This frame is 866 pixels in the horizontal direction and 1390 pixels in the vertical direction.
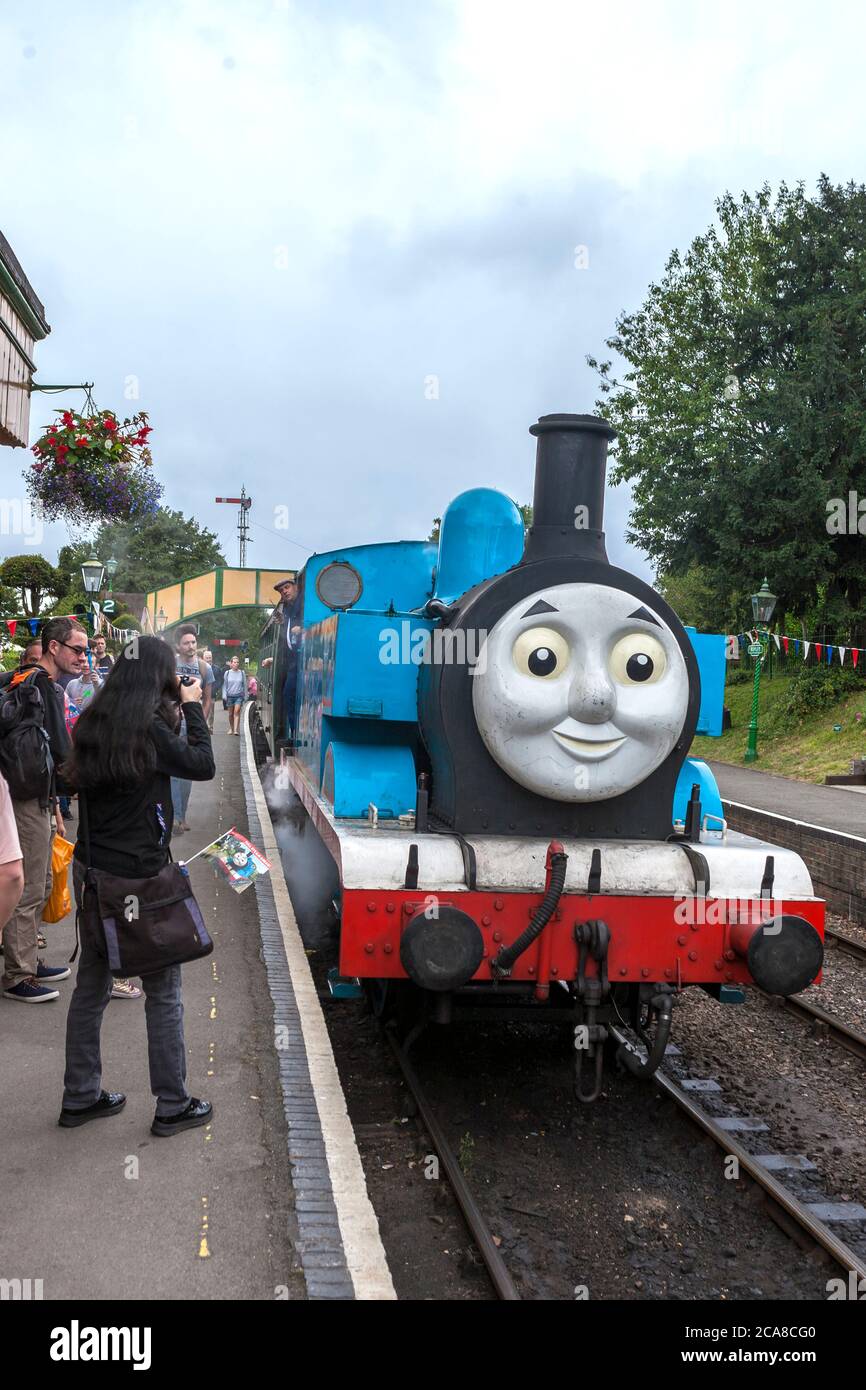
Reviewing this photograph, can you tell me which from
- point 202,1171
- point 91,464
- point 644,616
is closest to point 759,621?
point 91,464

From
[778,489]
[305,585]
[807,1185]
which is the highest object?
[778,489]

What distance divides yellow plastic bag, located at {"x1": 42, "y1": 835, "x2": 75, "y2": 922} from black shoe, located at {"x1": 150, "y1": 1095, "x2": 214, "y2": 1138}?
1.54 metres

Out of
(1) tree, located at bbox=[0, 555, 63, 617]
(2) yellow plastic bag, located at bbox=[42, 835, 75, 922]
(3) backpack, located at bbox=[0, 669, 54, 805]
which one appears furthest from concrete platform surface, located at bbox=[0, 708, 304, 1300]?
(1) tree, located at bbox=[0, 555, 63, 617]

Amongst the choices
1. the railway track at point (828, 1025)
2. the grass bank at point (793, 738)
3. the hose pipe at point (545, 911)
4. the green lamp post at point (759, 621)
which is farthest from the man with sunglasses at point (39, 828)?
the green lamp post at point (759, 621)

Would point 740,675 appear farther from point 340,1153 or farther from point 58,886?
point 340,1153

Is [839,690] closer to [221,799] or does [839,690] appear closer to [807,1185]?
[221,799]

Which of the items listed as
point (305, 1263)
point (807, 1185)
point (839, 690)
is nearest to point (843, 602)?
point (839, 690)

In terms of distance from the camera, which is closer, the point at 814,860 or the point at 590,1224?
the point at 590,1224

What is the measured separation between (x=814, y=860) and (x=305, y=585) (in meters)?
6.32

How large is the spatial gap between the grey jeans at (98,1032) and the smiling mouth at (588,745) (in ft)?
5.56

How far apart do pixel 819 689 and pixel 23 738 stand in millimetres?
22049

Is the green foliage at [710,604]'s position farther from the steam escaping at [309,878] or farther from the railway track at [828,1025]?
the railway track at [828,1025]

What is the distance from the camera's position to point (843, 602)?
24266mm

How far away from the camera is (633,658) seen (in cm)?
439
